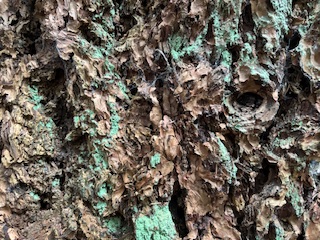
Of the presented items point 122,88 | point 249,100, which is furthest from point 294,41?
point 122,88

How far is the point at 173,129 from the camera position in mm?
862

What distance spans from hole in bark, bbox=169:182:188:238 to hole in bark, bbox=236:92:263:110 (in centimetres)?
25

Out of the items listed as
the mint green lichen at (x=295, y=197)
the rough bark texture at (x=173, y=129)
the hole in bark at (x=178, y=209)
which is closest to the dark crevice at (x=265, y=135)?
the rough bark texture at (x=173, y=129)

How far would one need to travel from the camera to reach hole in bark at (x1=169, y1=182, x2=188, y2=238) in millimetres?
863

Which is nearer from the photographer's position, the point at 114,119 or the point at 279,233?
the point at 279,233

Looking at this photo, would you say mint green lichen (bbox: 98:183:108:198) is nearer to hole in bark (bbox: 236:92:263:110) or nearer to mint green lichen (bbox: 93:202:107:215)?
mint green lichen (bbox: 93:202:107:215)

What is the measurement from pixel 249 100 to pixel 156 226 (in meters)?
0.37

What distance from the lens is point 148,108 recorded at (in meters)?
0.93

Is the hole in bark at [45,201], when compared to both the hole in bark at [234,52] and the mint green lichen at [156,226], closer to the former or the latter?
the mint green lichen at [156,226]

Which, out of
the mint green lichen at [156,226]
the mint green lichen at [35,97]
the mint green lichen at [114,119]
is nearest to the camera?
the mint green lichen at [156,226]

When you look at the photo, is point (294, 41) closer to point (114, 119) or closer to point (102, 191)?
point (114, 119)

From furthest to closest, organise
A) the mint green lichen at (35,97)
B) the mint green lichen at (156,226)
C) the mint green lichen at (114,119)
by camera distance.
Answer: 1. the mint green lichen at (35,97)
2. the mint green lichen at (114,119)
3. the mint green lichen at (156,226)

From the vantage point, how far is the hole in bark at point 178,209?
86 cm

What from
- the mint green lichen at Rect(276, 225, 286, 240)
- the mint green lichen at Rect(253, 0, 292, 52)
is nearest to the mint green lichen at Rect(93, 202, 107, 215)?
the mint green lichen at Rect(276, 225, 286, 240)
